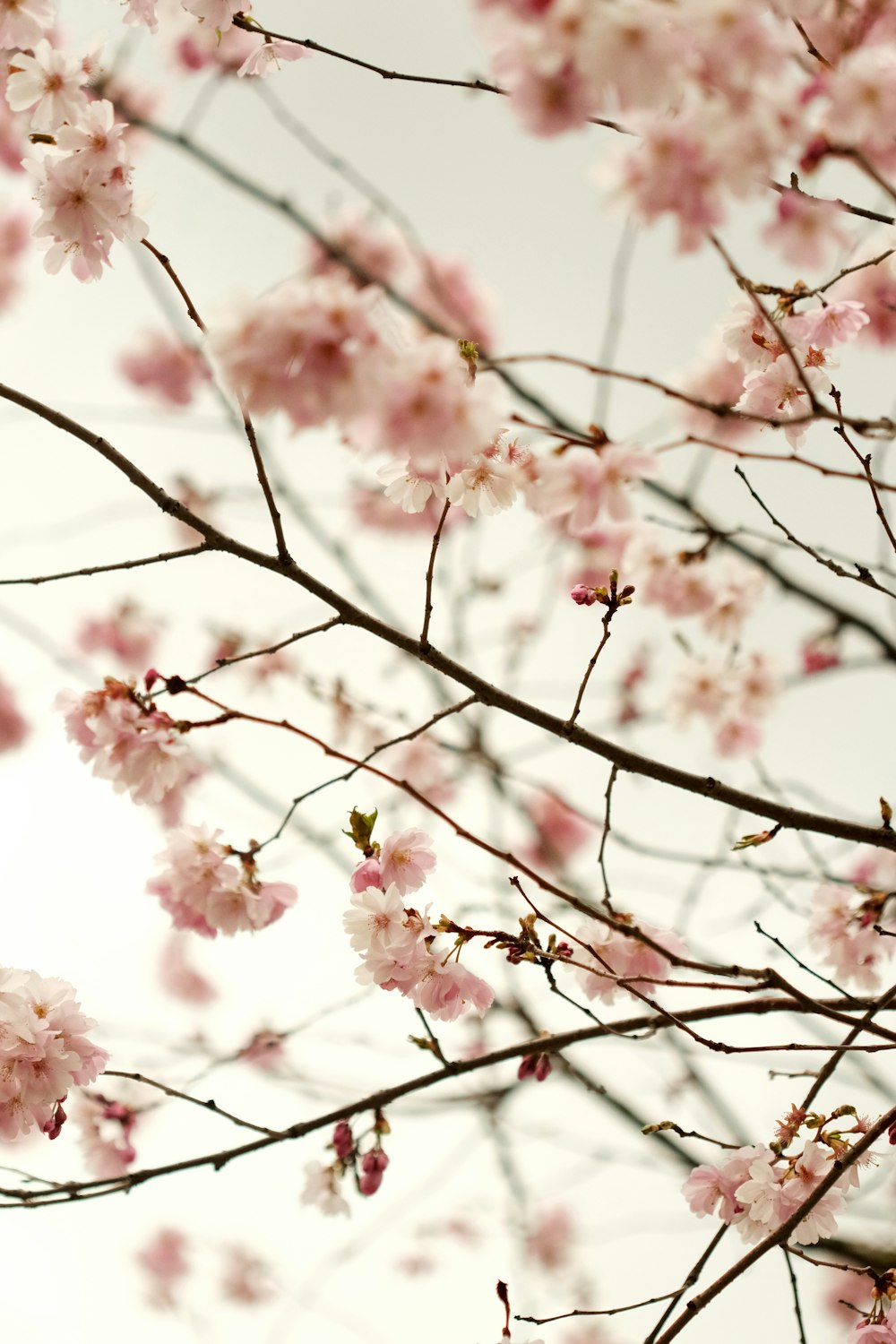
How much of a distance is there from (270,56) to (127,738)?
1.51 meters

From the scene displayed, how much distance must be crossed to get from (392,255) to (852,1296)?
726cm

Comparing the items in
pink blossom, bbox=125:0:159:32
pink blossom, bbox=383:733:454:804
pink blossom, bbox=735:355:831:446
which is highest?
pink blossom, bbox=383:733:454:804

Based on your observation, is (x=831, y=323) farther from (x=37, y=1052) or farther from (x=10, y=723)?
(x=10, y=723)

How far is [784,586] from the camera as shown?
375 cm

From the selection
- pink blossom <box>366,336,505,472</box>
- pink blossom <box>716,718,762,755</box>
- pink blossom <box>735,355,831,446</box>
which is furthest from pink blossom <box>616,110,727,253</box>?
pink blossom <box>716,718,762,755</box>

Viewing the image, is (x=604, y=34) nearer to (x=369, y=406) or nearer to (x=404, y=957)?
(x=369, y=406)

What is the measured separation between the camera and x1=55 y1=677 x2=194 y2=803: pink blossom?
1844 millimetres

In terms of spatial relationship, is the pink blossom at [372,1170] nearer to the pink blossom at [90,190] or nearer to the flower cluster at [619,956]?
the flower cluster at [619,956]

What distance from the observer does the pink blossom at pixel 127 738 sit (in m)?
1.84

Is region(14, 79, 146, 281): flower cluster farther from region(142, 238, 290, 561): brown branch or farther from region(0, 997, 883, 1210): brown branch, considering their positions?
region(0, 997, 883, 1210): brown branch

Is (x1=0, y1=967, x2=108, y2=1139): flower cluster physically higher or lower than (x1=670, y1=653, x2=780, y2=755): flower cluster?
lower

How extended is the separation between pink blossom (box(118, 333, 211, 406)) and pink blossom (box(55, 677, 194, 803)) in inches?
196

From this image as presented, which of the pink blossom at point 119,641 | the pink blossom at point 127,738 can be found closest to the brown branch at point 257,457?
the pink blossom at point 127,738

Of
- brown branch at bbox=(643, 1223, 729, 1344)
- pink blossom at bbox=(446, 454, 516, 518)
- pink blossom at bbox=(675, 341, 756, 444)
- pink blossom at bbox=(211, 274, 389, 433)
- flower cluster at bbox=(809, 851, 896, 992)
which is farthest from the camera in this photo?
pink blossom at bbox=(675, 341, 756, 444)
